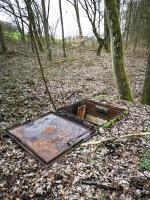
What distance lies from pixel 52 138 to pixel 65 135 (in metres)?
0.26

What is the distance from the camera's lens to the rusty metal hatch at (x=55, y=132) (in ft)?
11.2

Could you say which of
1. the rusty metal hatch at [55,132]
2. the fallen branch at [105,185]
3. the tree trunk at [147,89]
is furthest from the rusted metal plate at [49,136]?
the tree trunk at [147,89]

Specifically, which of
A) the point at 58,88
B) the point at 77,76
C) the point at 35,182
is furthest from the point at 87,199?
the point at 77,76

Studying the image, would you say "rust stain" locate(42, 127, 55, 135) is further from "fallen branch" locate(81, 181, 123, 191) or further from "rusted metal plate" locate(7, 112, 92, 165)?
"fallen branch" locate(81, 181, 123, 191)

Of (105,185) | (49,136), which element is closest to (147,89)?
(49,136)

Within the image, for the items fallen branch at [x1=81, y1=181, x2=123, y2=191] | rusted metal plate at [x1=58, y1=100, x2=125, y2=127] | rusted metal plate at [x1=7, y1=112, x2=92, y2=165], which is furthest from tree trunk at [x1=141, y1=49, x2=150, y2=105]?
fallen branch at [x1=81, y1=181, x2=123, y2=191]

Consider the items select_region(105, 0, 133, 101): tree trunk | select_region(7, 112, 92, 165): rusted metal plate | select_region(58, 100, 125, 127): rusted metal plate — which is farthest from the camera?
select_region(105, 0, 133, 101): tree trunk

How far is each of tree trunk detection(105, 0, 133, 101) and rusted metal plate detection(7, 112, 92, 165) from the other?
229 centimetres

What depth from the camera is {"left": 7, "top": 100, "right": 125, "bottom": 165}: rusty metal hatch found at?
341 cm

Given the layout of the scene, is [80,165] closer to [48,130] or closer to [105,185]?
[105,185]

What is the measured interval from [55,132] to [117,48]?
304 centimetres

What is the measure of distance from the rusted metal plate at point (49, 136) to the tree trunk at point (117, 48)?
90.3 inches

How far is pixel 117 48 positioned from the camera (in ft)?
17.9

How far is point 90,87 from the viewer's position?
7.58m
